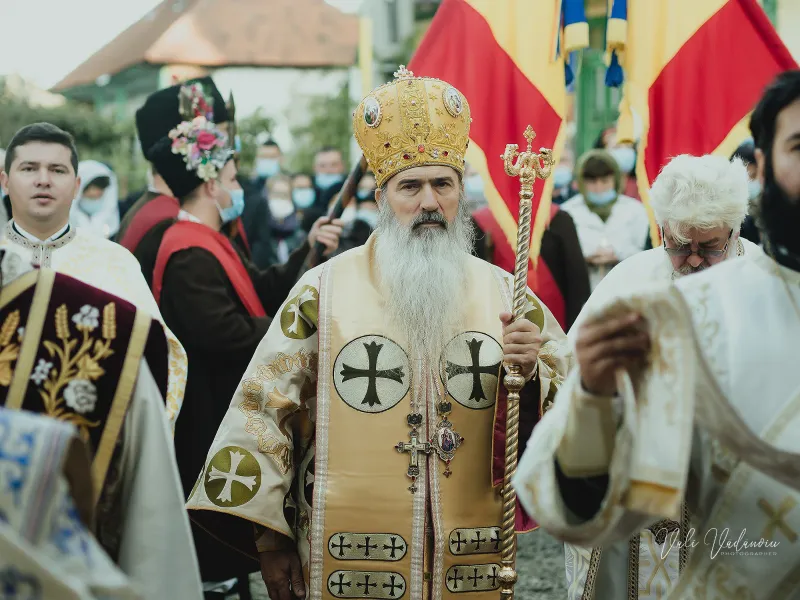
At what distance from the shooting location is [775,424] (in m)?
2.35

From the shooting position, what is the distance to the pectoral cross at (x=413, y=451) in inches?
145

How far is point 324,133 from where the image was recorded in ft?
94.5

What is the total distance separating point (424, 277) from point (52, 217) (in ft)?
7.01

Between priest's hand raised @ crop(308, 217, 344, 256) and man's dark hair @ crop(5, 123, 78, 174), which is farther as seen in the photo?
priest's hand raised @ crop(308, 217, 344, 256)

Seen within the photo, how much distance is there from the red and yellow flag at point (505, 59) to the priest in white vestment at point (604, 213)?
297 cm

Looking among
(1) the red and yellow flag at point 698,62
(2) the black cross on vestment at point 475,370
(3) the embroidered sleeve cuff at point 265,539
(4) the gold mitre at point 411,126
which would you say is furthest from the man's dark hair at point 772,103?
(1) the red and yellow flag at point 698,62

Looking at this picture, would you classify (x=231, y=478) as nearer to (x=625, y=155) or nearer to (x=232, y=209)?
(x=232, y=209)

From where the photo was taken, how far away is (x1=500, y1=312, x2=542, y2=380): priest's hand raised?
11.9ft

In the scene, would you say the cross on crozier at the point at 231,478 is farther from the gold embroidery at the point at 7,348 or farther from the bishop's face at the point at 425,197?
the gold embroidery at the point at 7,348

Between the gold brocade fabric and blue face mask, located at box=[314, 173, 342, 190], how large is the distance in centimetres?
879

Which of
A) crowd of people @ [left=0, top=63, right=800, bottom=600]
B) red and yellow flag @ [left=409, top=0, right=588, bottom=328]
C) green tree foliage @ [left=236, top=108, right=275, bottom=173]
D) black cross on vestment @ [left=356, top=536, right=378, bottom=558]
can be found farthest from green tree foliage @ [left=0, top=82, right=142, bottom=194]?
black cross on vestment @ [left=356, top=536, right=378, bottom=558]

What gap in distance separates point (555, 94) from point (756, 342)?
3233mm

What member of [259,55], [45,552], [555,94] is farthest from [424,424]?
[259,55]

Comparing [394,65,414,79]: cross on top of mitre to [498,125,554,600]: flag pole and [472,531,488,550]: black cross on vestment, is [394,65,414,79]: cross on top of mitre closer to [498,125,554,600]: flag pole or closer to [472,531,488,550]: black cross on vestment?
[498,125,554,600]: flag pole
